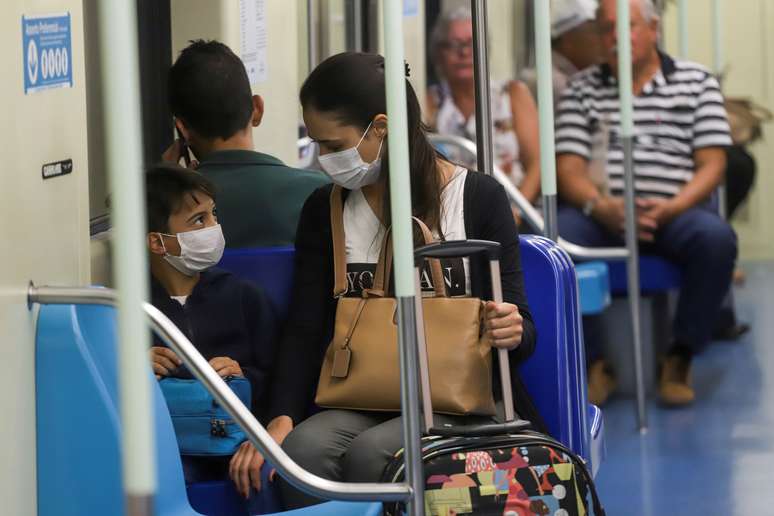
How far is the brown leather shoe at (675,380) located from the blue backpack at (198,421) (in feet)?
10.1

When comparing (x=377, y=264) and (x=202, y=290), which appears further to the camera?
(x=202, y=290)

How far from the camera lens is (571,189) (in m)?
5.72

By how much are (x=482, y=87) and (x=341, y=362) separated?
0.76 m

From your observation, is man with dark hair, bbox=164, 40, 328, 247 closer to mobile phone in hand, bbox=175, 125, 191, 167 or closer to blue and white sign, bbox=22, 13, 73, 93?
mobile phone in hand, bbox=175, 125, 191, 167

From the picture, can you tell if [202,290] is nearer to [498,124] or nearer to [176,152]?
[176,152]

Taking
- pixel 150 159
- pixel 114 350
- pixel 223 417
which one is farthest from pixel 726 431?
pixel 114 350

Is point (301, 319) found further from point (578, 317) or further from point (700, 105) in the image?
point (700, 105)

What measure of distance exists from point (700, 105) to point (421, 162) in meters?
3.02

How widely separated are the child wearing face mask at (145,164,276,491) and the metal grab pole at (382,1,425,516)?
27.3 inches

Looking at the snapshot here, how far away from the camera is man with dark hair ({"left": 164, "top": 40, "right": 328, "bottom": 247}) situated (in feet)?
10.5

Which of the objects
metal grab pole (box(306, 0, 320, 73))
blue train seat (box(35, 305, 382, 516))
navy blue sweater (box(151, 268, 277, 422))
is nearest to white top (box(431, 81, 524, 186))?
metal grab pole (box(306, 0, 320, 73))

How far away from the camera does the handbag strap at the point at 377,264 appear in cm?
268

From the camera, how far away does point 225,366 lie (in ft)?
9.25

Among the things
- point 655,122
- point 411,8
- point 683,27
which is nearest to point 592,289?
point 655,122
